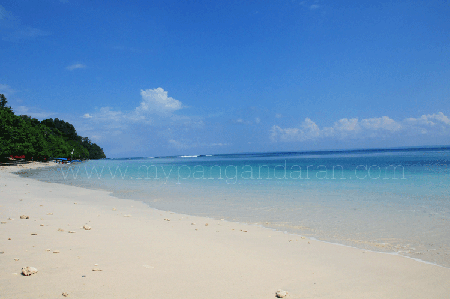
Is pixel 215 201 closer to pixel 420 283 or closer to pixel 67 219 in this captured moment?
pixel 67 219

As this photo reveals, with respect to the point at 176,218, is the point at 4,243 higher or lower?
higher

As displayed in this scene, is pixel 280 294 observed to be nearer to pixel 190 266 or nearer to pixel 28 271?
pixel 190 266

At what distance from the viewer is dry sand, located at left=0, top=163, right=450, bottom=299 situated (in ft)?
12.1

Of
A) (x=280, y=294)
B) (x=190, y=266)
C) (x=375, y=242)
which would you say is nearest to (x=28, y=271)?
(x=190, y=266)

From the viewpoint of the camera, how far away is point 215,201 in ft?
46.3

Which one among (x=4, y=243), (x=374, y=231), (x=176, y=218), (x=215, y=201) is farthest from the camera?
(x=215, y=201)

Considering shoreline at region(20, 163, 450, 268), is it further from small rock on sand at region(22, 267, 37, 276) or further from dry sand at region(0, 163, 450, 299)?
small rock on sand at region(22, 267, 37, 276)

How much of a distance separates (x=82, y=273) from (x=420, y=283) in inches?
217

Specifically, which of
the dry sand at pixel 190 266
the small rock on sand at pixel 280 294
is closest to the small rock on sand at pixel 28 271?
the dry sand at pixel 190 266

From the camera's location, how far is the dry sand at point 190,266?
3.68m

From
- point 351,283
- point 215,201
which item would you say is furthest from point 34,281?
point 215,201

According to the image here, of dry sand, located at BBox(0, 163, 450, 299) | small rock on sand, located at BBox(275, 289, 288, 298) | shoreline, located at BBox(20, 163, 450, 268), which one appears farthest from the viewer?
shoreline, located at BBox(20, 163, 450, 268)

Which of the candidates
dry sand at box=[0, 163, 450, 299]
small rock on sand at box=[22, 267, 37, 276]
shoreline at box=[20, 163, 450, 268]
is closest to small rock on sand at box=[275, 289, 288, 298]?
dry sand at box=[0, 163, 450, 299]

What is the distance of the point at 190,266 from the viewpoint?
4645 millimetres
